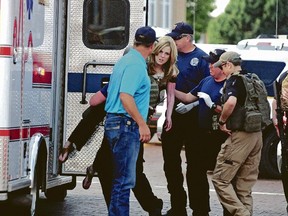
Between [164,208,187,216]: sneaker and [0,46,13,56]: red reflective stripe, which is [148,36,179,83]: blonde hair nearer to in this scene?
[164,208,187,216]: sneaker

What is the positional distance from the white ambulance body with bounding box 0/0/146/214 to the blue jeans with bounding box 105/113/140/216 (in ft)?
2.54

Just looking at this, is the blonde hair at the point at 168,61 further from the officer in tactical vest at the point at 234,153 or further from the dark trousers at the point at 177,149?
the dark trousers at the point at 177,149

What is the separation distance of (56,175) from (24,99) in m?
1.95

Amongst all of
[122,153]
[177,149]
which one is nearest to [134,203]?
[177,149]

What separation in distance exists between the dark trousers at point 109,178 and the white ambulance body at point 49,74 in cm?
58

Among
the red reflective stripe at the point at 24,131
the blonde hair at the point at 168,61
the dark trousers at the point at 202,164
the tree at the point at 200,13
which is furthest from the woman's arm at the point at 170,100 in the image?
the tree at the point at 200,13

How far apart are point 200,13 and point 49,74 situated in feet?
243

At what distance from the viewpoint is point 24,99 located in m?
10.2

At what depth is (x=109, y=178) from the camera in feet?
35.4

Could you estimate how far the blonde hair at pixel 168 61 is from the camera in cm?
1132

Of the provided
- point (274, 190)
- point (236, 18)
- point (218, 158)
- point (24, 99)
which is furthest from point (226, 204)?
point (236, 18)

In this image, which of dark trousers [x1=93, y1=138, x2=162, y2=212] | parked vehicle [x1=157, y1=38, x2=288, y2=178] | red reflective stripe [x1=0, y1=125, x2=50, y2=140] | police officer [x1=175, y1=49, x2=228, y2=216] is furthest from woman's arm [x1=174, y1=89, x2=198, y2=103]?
parked vehicle [x1=157, y1=38, x2=288, y2=178]

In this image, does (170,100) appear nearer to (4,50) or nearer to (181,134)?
(181,134)

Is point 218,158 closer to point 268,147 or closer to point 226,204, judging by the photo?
point 226,204
